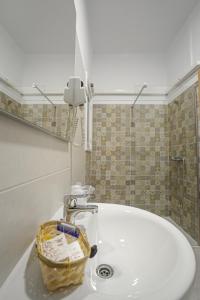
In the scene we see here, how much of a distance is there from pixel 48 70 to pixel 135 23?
1773 millimetres

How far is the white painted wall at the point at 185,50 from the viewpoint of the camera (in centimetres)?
167

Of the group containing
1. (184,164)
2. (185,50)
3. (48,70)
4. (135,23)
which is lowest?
(184,164)

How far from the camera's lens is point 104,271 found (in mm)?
566

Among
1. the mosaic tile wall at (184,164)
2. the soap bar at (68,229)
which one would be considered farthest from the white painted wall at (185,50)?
the soap bar at (68,229)

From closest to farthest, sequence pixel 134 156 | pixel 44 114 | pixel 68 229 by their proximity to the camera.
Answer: pixel 68 229
pixel 44 114
pixel 134 156

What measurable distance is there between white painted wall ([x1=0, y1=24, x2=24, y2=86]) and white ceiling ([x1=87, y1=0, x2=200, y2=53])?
1671mm

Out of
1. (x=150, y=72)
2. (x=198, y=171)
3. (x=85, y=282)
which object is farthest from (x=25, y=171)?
(x=150, y=72)

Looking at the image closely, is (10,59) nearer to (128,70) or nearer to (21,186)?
(21,186)

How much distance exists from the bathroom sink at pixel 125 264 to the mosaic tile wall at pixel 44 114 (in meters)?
0.34

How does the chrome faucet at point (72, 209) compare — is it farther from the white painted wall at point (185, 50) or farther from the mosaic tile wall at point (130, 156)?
the white painted wall at point (185, 50)

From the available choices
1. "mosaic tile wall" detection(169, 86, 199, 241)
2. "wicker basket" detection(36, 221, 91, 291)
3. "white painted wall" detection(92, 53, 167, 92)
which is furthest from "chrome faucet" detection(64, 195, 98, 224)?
"white painted wall" detection(92, 53, 167, 92)

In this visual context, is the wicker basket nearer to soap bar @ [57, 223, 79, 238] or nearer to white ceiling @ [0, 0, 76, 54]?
soap bar @ [57, 223, 79, 238]

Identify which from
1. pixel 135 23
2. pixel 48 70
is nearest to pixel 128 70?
pixel 135 23

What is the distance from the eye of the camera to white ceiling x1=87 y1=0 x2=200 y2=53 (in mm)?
1633
